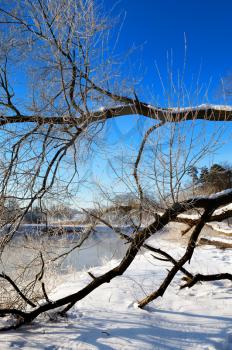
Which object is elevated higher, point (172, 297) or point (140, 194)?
point (140, 194)

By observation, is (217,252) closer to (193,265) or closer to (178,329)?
(193,265)

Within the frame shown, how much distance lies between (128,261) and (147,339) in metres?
0.99

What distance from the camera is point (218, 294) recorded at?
6020mm

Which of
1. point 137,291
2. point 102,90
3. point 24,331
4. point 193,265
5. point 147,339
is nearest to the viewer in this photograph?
point 147,339

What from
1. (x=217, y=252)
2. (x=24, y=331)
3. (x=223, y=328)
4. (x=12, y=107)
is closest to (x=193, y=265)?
(x=217, y=252)

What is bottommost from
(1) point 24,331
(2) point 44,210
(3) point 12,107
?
(1) point 24,331

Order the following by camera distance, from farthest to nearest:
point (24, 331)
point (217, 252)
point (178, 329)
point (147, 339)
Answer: point (217, 252) < point (24, 331) < point (178, 329) < point (147, 339)

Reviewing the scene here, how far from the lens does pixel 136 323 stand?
477cm

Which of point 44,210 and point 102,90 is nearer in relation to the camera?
point 44,210

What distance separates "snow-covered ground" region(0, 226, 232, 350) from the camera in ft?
13.5

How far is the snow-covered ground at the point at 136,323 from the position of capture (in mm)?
4125

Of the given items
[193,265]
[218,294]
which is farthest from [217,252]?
[218,294]

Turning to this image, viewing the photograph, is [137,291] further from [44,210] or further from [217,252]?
[217,252]

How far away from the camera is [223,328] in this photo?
4.38 meters
